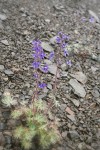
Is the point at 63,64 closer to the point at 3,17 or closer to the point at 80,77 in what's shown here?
the point at 80,77

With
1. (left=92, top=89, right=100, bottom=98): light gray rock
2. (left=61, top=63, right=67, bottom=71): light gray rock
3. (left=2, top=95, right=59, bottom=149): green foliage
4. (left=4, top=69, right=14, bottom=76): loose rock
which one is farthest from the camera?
(left=61, top=63, right=67, bottom=71): light gray rock

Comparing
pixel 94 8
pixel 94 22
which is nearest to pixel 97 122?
pixel 94 22

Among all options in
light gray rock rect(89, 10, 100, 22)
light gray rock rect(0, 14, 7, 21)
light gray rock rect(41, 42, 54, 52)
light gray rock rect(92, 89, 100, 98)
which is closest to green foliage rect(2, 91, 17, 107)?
light gray rock rect(92, 89, 100, 98)

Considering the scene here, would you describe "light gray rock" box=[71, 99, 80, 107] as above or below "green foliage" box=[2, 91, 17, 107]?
below

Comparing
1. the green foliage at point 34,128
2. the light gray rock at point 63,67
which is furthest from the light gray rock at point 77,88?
the green foliage at point 34,128

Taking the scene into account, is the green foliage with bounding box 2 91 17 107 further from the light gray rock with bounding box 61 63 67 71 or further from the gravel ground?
the light gray rock with bounding box 61 63 67 71

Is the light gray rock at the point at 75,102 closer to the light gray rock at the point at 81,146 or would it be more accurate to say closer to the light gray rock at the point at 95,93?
the light gray rock at the point at 95,93
